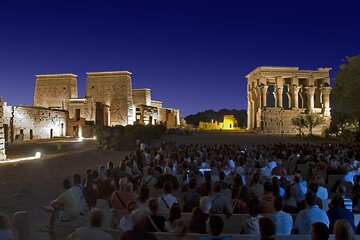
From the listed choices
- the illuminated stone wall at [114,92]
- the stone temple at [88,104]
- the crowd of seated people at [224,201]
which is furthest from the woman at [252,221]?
the illuminated stone wall at [114,92]

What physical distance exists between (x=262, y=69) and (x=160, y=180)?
52.3m

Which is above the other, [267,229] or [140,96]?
[140,96]

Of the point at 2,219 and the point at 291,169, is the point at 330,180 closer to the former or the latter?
the point at 291,169

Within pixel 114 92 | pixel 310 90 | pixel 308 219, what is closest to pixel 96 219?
pixel 308 219

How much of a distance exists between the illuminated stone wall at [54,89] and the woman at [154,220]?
5154 centimetres

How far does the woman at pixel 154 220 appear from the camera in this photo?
582cm

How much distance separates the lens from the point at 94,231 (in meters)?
5.04

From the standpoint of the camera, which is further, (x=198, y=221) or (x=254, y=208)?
(x=254, y=208)

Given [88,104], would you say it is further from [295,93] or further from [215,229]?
[215,229]

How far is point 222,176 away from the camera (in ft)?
33.1

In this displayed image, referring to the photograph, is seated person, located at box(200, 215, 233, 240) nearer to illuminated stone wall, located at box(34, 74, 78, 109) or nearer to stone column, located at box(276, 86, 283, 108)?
illuminated stone wall, located at box(34, 74, 78, 109)

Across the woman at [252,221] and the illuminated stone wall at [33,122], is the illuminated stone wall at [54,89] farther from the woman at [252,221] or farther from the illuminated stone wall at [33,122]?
the woman at [252,221]

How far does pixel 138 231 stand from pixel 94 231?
0.62 metres

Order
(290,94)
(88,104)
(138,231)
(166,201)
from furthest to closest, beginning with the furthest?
(290,94), (88,104), (166,201), (138,231)
